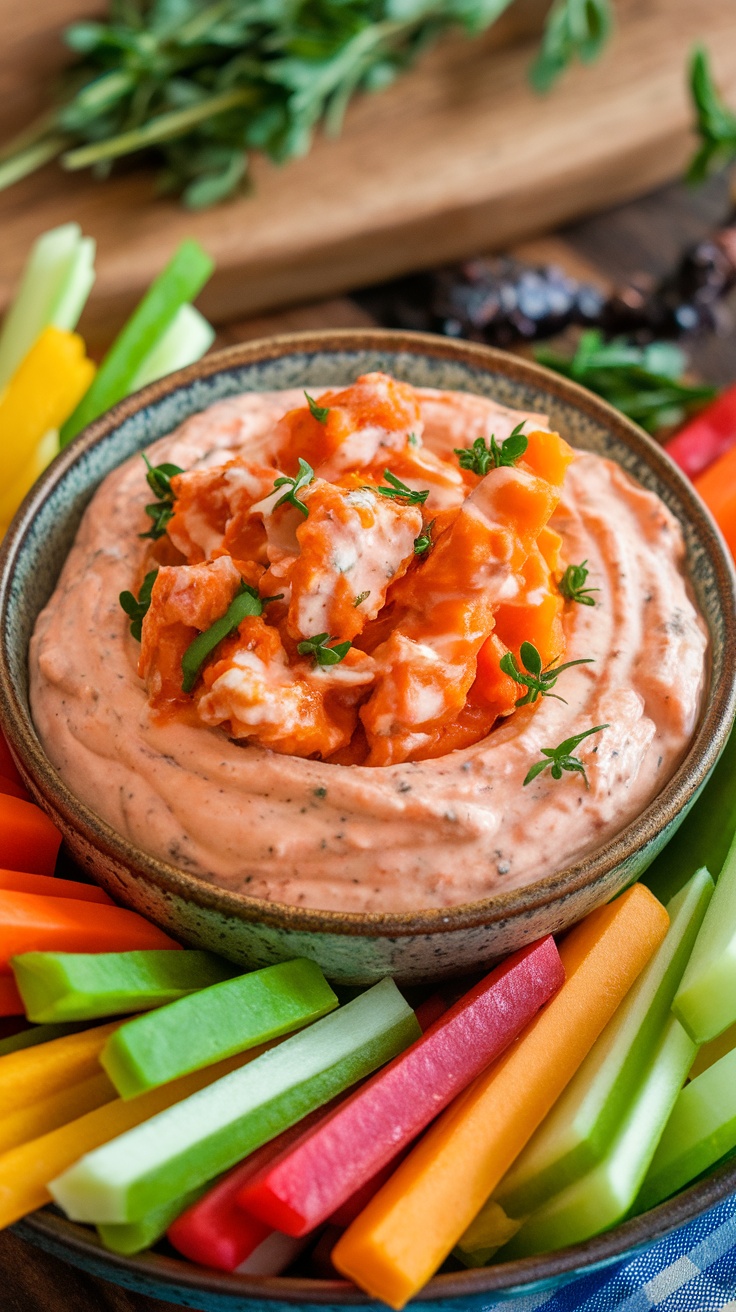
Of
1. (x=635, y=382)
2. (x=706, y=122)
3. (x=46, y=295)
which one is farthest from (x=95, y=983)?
(x=706, y=122)

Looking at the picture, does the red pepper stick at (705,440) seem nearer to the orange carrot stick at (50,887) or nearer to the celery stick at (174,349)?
the celery stick at (174,349)

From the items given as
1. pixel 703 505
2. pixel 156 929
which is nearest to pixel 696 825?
pixel 703 505

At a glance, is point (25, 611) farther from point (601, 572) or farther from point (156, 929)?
point (601, 572)

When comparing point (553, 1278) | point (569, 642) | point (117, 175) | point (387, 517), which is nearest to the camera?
point (553, 1278)

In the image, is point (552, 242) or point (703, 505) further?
point (552, 242)

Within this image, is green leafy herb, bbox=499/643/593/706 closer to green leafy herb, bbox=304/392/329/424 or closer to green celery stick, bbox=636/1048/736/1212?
green leafy herb, bbox=304/392/329/424

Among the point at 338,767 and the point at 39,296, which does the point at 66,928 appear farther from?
the point at 39,296

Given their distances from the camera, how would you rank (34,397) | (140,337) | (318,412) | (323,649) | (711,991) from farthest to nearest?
(140,337)
(34,397)
(318,412)
(323,649)
(711,991)
